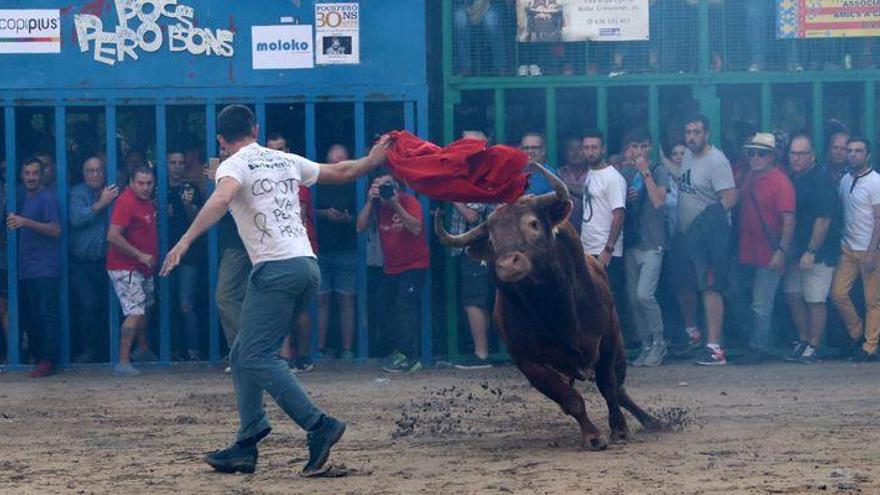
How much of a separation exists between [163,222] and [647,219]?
13.8ft

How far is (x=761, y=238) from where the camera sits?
12.9 m

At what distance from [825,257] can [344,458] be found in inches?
237

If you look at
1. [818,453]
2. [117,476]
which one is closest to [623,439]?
[818,453]

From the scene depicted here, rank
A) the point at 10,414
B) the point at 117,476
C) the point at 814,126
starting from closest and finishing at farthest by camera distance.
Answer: the point at 117,476 → the point at 10,414 → the point at 814,126

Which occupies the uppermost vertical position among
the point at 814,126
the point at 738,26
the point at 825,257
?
the point at 738,26

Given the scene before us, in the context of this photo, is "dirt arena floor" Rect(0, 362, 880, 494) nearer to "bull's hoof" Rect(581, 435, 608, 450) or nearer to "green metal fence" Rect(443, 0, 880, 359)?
"bull's hoof" Rect(581, 435, 608, 450)

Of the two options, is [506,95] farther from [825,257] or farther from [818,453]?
[818,453]

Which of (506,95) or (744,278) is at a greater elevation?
(506,95)

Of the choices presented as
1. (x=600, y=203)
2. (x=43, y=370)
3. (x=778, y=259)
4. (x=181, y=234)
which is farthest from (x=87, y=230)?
(x=778, y=259)

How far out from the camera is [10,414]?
1074 cm

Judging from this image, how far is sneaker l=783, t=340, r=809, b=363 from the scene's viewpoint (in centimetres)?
1316

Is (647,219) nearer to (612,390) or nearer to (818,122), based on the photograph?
(818,122)

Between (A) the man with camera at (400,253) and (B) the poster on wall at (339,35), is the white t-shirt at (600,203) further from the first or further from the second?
(B) the poster on wall at (339,35)

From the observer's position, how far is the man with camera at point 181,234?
13.1 meters
